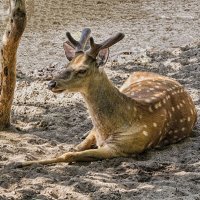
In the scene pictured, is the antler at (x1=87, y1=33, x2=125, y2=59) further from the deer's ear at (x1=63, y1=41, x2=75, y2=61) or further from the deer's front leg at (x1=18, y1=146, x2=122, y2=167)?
the deer's front leg at (x1=18, y1=146, x2=122, y2=167)

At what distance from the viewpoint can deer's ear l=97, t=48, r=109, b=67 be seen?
6527 mm

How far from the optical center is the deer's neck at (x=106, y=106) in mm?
6574

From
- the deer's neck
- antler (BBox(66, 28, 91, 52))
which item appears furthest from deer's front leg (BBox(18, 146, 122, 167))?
antler (BBox(66, 28, 91, 52))

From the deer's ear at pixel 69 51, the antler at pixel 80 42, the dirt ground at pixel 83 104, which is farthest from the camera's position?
the deer's ear at pixel 69 51

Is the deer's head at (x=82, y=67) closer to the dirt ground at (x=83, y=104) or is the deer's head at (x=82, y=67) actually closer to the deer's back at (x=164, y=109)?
the deer's back at (x=164, y=109)

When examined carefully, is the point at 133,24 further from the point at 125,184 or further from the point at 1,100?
the point at 125,184

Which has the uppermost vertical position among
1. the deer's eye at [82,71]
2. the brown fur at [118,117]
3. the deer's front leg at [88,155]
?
the deer's eye at [82,71]

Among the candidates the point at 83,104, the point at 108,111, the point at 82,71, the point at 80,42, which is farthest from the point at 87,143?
the point at 83,104

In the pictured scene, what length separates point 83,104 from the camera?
339 inches

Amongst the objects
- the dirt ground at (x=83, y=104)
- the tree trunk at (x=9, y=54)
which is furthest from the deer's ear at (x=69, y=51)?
the dirt ground at (x=83, y=104)

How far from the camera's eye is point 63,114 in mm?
8148

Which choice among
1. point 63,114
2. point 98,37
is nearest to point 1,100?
point 63,114

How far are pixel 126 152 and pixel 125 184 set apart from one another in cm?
96

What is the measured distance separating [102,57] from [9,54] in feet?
3.95
